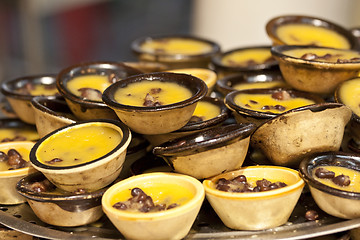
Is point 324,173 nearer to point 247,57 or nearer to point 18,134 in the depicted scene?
point 247,57

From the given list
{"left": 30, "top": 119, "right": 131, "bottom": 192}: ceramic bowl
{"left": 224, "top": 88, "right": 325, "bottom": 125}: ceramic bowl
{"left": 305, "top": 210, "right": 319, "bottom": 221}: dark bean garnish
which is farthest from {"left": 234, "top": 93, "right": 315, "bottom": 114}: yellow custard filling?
A: {"left": 30, "top": 119, "right": 131, "bottom": 192}: ceramic bowl

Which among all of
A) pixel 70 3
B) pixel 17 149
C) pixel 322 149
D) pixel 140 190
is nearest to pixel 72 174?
pixel 140 190

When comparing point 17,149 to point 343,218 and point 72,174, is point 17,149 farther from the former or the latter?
point 343,218

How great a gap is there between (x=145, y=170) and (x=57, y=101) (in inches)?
25.4

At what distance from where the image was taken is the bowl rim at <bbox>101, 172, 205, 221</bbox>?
1.92m

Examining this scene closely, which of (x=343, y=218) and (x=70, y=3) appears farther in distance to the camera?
(x=70, y=3)

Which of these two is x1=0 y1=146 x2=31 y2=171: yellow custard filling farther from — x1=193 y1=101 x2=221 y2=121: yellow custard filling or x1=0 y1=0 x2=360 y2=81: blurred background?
x1=0 y1=0 x2=360 y2=81: blurred background

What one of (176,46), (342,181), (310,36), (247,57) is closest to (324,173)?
(342,181)

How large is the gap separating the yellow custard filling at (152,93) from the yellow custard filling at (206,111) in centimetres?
18

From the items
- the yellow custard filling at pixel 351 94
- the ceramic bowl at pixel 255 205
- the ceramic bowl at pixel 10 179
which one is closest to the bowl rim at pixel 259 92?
the yellow custard filling at pixel 351 94

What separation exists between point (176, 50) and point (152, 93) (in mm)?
1485

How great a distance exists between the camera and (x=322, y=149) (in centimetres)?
234

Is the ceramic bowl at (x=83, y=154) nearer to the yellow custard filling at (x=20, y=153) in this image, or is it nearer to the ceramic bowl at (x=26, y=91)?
the yellow custard filling at (x=20, y=153)

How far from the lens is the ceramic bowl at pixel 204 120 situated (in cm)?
237
